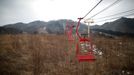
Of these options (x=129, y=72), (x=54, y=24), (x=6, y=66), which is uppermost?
(x=54, y=24)

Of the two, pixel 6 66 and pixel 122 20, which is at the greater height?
pixel 122 20

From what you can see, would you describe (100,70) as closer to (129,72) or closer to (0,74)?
(129,72)

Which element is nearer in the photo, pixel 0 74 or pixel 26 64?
pixel 0 74

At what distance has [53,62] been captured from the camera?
28.3 ft

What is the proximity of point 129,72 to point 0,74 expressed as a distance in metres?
7.22

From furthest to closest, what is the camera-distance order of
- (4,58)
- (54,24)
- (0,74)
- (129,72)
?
1. (54,24)
2. (4,58)
3. (129,72)
4. (0,74)

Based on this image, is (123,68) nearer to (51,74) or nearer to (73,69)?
(73,69)

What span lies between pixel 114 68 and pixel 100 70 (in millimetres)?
1103

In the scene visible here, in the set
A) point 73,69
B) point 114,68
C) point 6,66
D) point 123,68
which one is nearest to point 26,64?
point 6,66

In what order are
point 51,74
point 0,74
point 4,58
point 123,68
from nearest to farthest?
point 0,74 < point 51,74 < point 123,68 < point 4,58

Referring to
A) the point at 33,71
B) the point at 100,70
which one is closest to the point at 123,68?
the point at 100,70

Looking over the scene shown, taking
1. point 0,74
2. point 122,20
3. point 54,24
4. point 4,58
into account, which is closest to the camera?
point 0,74

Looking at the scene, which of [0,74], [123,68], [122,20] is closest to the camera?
[0,74]

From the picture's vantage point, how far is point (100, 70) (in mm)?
7355
